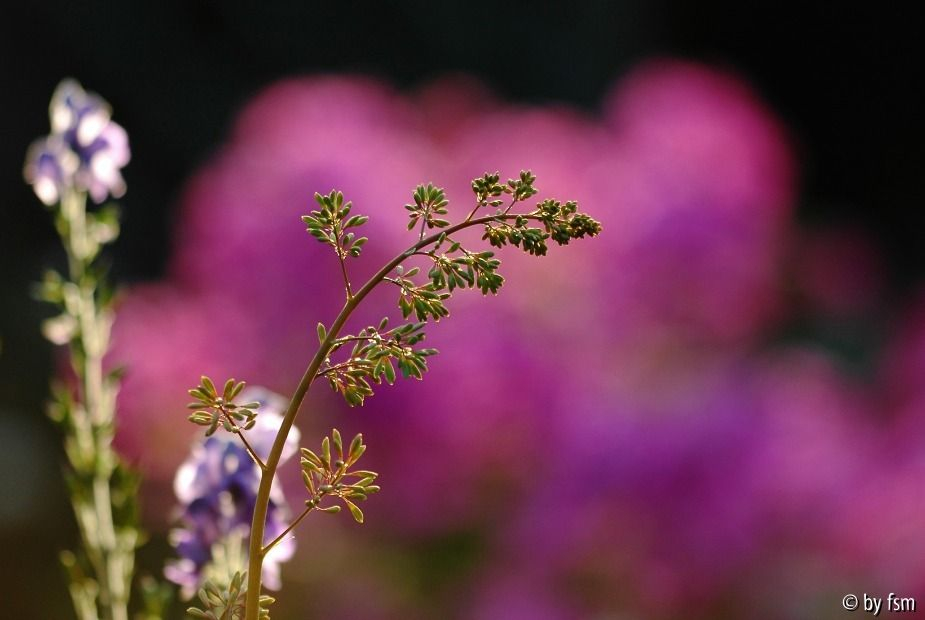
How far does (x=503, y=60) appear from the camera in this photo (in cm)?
379

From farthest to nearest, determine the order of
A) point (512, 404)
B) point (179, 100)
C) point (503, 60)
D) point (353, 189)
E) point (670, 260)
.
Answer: point (503, 60), point (179, 100), point (670, 260), point (353, 189), point (512, 404)

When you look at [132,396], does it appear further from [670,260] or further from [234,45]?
[234,45]

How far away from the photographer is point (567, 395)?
5.20ft

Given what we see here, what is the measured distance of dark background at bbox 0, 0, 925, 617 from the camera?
3410 millimetres

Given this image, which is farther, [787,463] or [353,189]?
[353,189]

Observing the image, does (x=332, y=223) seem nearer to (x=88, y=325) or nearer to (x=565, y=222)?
(x=565, y=222)

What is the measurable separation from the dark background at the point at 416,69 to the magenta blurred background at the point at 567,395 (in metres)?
1.00

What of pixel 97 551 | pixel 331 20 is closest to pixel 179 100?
pixel 331 20

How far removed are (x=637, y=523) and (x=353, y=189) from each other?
73 cm

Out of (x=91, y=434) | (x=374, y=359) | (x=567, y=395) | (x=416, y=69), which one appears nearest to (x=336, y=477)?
(x=374, y=359)

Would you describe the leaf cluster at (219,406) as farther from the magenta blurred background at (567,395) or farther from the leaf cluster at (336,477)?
the magenta blurred background at (567,395)

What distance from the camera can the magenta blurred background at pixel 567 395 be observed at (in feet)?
4.45

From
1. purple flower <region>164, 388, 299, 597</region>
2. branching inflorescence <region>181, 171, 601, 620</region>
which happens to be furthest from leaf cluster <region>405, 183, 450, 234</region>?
purple flower <region>164, 388, 299, 597</region>

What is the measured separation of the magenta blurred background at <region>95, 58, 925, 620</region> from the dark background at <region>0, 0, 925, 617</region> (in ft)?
3.28
